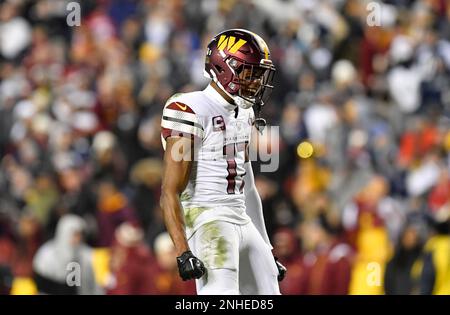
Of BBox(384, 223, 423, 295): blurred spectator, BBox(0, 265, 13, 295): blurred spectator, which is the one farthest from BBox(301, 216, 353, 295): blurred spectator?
BBox(0, 265, 13, 295): blurred spectator

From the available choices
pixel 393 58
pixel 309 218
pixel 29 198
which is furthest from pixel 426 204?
pixel 29 198

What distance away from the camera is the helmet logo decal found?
253 inches

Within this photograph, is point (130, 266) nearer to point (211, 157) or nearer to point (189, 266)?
point (211, 157)

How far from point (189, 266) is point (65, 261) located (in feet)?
15.9

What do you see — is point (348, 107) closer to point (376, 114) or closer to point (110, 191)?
point (376, 114)

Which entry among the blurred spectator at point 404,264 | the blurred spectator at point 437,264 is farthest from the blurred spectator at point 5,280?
the blurred spectator at point 437,264

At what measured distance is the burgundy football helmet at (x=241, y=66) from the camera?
641 cm

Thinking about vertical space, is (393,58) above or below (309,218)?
above

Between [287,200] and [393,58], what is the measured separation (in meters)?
2.88

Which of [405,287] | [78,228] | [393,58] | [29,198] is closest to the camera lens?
[405,287]

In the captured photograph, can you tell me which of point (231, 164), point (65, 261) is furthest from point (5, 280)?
point (231, 164)

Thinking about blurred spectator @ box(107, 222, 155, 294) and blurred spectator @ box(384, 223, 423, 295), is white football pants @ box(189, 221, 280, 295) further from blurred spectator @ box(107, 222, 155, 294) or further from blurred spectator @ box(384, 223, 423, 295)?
blurred spectator @ box(384, 223, 423, 295)

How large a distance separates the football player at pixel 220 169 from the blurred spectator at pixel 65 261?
3997 millimetres
